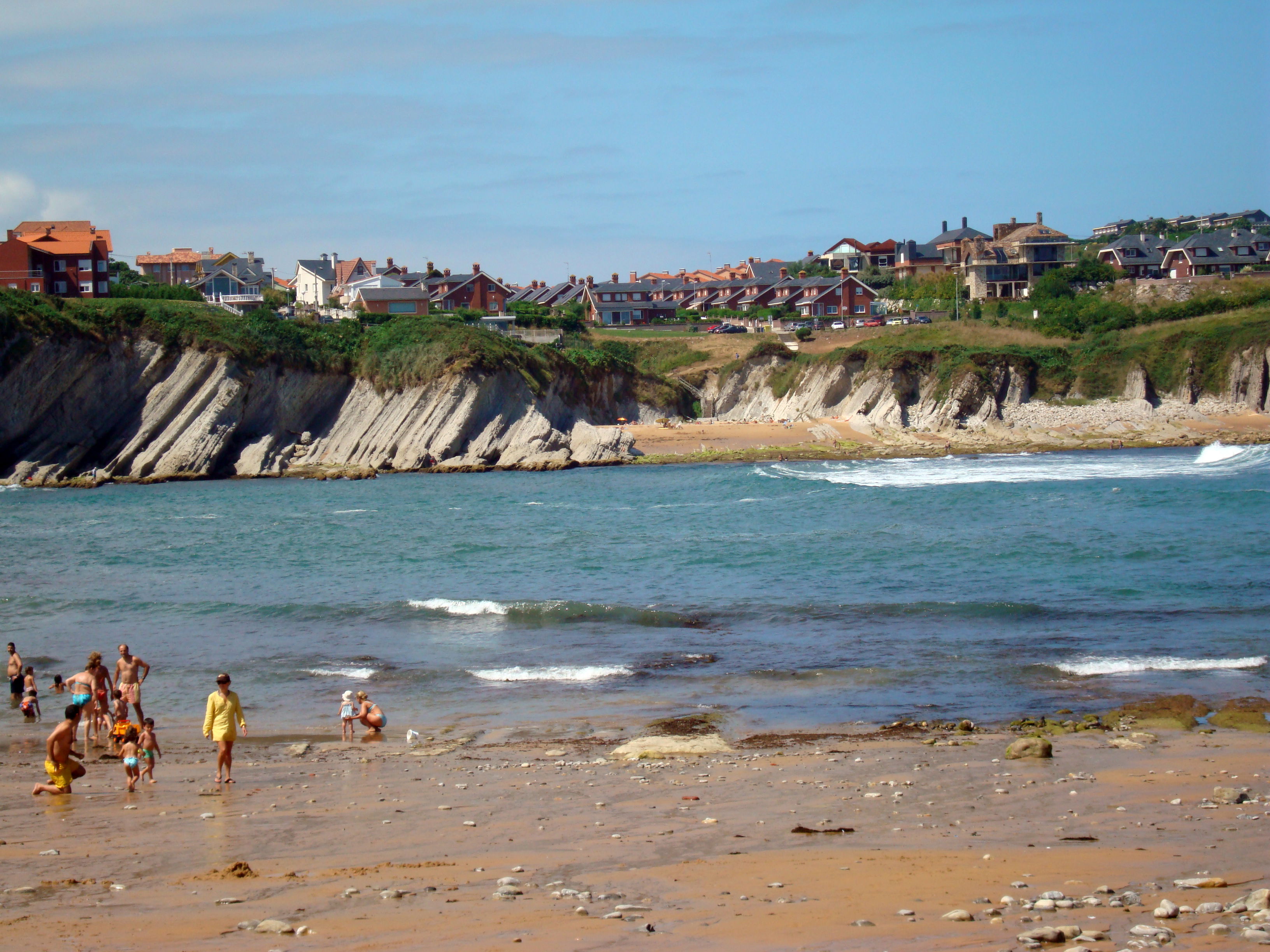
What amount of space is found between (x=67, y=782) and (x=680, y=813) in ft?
22.4

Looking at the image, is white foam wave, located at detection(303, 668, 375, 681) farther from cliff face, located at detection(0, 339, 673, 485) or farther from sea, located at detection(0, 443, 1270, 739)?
cliff face, located at detection(0, 339, 673, 485)

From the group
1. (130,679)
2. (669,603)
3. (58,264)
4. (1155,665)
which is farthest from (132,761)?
(58,264)

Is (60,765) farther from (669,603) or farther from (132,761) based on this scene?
(669,603)

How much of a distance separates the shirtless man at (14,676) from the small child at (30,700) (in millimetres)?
776

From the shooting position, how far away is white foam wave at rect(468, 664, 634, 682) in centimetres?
1781

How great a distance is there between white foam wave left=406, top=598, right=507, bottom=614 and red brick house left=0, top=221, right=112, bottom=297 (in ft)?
167

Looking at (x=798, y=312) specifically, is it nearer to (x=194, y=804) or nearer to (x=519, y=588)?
(x=519, y=588)

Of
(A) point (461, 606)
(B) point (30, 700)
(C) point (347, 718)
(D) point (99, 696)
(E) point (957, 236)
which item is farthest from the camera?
(E) point (957, 236)

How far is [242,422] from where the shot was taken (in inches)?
2354

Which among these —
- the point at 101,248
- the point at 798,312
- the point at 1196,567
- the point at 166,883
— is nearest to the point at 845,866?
the point at 166,883

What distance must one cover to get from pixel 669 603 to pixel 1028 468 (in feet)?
107

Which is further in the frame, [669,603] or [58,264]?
[58,264]

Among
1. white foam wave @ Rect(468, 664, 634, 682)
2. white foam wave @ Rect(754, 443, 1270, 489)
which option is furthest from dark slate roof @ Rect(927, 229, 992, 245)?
white foam wave @ Rect(468, 664, 634, 682)

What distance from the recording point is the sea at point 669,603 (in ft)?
52.8
